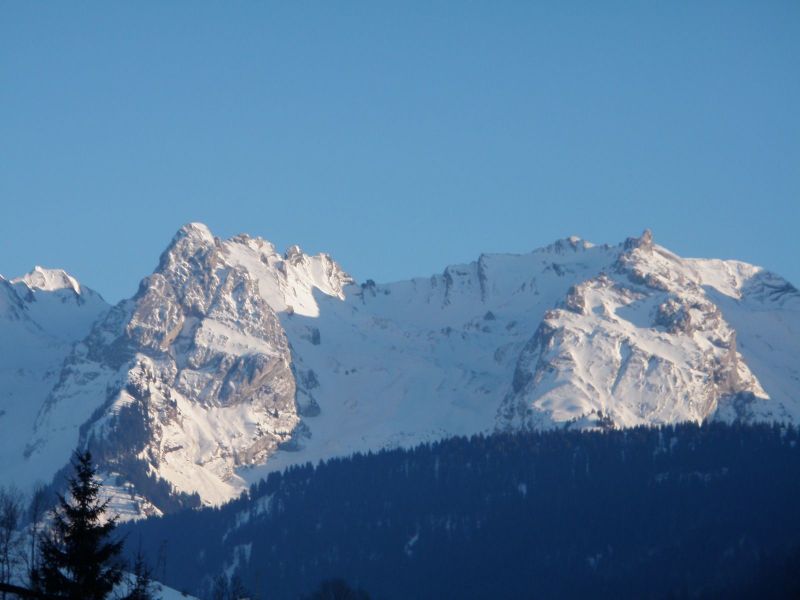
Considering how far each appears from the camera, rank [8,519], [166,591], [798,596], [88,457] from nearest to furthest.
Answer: [88,457], [8,519], [166,591], [798,596]

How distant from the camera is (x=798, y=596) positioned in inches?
7717

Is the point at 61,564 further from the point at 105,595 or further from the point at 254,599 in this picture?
the point at 254,599

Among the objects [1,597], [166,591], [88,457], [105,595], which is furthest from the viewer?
[166,591]

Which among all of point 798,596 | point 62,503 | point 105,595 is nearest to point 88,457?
point 62,503

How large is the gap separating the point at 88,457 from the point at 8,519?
177 ft

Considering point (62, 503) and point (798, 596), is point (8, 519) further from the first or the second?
point (798, 596)

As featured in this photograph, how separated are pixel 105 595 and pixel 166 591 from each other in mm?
85552

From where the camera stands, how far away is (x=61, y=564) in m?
66.8

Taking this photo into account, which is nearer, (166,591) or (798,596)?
(166,591)

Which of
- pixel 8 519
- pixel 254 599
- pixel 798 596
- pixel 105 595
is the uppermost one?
pixel 798 596

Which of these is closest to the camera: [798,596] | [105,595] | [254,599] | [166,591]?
[105,595]

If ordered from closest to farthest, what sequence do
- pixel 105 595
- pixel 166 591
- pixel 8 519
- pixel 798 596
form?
pixel 105 595, pixel 8 519, pixel 166 591, pixel 798 596

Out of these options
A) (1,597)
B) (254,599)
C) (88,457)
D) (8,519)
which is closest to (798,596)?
(254,599)

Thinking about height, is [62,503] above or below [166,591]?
below
